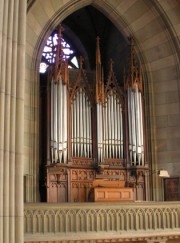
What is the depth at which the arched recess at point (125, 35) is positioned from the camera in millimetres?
13469

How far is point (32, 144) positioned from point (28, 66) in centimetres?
218

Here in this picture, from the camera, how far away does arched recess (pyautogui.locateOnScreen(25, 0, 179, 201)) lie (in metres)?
13.5

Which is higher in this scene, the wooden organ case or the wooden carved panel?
the wooden organ case

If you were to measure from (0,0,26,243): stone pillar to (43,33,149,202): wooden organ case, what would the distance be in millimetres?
5494

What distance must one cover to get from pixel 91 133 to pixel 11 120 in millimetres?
6567

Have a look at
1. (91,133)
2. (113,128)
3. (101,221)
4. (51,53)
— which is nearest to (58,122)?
(91,133)

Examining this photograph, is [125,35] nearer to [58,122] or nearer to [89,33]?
[89,33]

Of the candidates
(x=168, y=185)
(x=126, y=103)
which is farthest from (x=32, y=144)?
(x=168, y=185)

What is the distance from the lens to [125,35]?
15727 millimetres

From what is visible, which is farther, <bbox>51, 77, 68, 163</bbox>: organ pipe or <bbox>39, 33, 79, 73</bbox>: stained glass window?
<bbox>39, 33, 79, 73</bbox>: stained glass window

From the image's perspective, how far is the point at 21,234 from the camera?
24.9ft

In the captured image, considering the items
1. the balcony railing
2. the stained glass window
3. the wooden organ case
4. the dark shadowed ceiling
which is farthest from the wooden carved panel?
the dark shadowed ceiling

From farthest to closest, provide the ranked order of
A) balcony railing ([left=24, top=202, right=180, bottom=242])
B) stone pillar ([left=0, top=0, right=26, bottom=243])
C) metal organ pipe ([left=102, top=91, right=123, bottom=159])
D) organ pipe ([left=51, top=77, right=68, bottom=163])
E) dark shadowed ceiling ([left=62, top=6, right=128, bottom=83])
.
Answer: dark shadowed ceiling ([left=62, top=6, right=128, bottom=83]) < metal organ pipe ([left=102, top=91, right=123, bottom=159]) < organ pipe ([left=51, top=77, right=68, bottom=163]) < balcony railing ([left=24, top=202, right=180, bottom=242]) < stone pillar ([left=0, top=0, right=26, bottom=243])

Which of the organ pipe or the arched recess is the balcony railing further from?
the organ pipe
